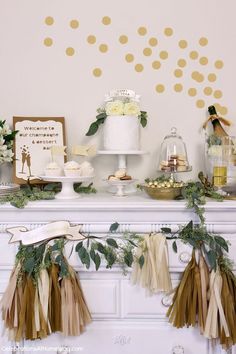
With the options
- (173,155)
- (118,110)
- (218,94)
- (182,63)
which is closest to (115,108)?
(118,110)

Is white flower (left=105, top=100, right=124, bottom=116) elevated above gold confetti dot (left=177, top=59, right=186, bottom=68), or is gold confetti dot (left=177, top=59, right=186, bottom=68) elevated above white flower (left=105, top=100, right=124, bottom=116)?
gold confetti dot (left=177, top=59, right=186, bottom=68)


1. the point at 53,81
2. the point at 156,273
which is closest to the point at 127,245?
the point at 156,273

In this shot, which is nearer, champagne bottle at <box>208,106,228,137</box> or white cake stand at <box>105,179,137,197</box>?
white cake stand at <box>105,179,137,197</box>

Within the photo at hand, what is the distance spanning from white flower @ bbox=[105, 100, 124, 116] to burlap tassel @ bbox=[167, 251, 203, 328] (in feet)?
2.42

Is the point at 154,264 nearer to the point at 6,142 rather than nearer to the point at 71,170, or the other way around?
the point at 71,170

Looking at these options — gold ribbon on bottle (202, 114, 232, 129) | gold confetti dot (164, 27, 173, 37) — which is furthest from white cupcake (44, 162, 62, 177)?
gold confetti dot (164, 27, 173, 37)

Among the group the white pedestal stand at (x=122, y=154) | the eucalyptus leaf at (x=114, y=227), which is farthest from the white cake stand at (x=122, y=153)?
the eucalyptus leaf at (x=114, y=227)

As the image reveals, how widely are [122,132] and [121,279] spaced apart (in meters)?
0.66

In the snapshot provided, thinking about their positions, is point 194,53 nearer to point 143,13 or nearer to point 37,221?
point 143,13

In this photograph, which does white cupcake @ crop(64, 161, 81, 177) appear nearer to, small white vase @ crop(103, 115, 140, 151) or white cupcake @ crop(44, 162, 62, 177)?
white cupcake @ crop(44, 162, 62, 177)

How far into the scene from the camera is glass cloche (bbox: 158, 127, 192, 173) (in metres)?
1.69

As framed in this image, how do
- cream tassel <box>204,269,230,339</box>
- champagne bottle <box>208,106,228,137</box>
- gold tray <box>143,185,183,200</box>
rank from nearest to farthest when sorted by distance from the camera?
cream tassel <box>204,269,230,339</box> < gold tray <box>143,185,183,200</box> < champagne bottle <box>208,106,228,137</box>

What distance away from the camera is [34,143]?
178 centimetres

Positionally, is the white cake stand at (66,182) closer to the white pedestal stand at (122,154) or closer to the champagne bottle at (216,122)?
the white pedestal stand at (122,154)
